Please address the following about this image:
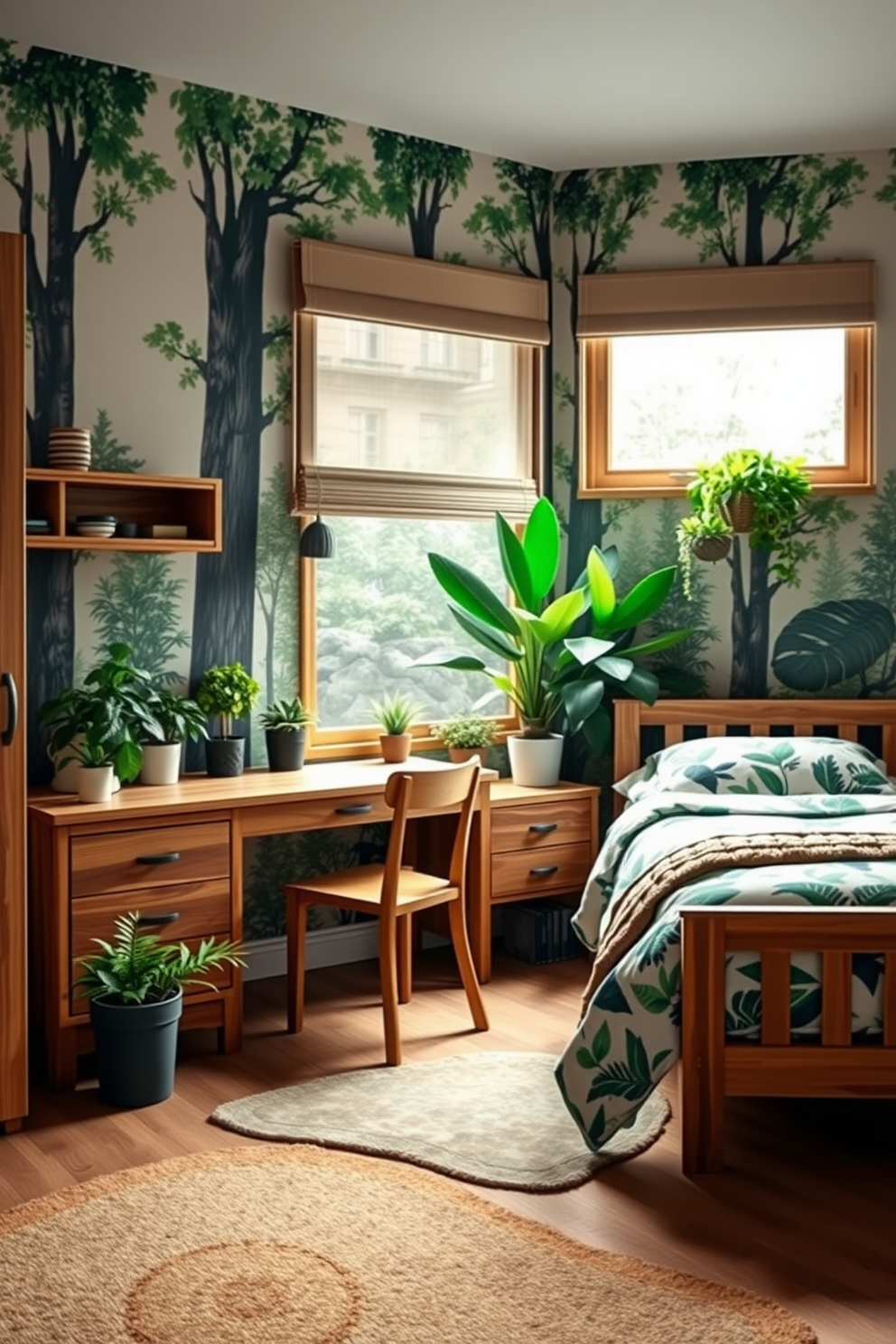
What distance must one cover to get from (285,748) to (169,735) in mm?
440

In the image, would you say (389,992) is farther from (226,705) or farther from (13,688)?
(13,688)

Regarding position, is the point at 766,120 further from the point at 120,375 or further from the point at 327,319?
the point at 120,375

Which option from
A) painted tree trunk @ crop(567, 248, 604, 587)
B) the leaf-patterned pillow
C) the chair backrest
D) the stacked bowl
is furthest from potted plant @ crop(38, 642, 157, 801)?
painted tree trunk @ crop(567, 248, 604, 587)

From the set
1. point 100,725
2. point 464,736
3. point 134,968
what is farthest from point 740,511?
point 134,968

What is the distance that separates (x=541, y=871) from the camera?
472cm

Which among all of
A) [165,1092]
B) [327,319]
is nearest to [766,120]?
[327,319]

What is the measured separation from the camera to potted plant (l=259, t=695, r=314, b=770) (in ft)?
14.4

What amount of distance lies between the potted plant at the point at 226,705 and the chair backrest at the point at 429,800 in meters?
0.67

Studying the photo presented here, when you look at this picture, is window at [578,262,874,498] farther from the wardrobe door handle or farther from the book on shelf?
the wardrobe door handle

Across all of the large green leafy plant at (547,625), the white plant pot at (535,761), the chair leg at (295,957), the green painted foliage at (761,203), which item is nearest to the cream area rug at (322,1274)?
the chair leg at (295,957)

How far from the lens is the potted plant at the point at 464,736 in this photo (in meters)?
4.78

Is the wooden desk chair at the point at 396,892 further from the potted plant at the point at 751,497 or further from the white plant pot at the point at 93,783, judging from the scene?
the potted plant at the point at 751,497

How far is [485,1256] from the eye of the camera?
2.67m

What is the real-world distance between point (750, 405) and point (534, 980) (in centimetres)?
216
